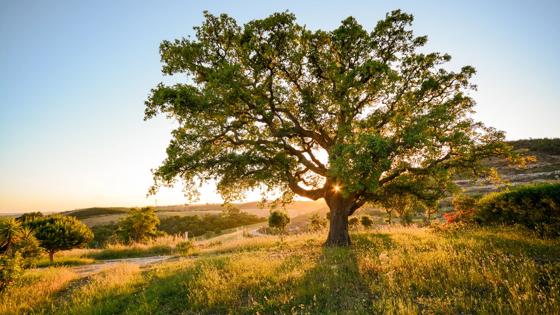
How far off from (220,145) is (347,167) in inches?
255

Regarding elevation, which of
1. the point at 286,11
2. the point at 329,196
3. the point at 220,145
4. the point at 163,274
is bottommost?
the point at 163,274

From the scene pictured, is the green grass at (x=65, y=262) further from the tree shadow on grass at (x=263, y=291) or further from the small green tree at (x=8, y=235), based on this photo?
the tree shadow on grass at (x=263, y=291)

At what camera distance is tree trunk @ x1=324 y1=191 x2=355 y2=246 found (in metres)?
14.9

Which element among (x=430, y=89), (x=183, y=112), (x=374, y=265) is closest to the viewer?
(x=374, y=265)

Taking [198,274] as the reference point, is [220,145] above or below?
above

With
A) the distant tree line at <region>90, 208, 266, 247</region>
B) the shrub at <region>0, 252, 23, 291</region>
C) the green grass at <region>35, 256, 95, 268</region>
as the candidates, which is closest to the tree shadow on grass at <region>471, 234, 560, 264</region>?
the shrub at <region>0, 252, 23, 291</region>

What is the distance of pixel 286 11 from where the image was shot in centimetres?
1286

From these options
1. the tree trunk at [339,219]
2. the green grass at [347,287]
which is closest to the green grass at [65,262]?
the green grass at [347,287]

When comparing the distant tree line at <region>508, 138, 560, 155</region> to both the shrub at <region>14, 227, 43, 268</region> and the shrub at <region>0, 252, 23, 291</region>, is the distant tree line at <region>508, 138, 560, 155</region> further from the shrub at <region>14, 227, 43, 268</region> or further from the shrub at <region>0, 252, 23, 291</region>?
the shrub at <region>0, 252, 23, 291</region>

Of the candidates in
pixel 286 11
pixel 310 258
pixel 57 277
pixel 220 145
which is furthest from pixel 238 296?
pixel 286 11

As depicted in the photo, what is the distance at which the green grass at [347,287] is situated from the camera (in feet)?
20.1

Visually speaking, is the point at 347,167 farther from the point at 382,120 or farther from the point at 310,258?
the point at 382,120

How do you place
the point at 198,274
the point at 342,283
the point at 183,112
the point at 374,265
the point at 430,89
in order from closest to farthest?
the point at 342,283 → the point at 374,265 → the point at 198,274 → the point at 183,112 → the point at 430,89

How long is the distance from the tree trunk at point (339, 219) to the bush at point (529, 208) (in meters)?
7.29
